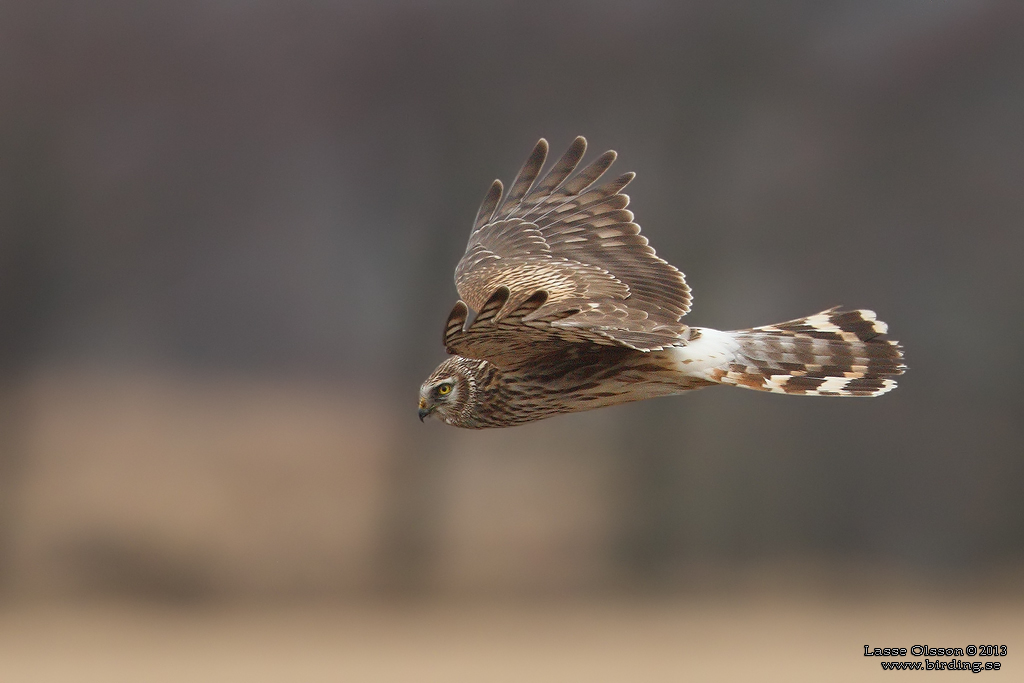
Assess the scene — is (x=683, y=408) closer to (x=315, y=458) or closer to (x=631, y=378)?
(x=315, y=458)

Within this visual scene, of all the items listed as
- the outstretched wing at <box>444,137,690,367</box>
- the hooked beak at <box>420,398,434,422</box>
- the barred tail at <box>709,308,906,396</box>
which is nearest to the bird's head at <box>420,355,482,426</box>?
the hooked beak at <box>420,398,434,422</box>

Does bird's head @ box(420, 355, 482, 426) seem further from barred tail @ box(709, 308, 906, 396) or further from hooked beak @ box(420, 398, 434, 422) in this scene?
barred tail @ box(709, 308, 906, 396)

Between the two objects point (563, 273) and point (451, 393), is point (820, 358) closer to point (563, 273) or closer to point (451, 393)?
point (563, 273)

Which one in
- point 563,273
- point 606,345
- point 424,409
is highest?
point 563,273

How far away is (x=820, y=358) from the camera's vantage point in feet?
6.88

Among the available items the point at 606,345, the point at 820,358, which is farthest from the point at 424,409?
the point at 820,358

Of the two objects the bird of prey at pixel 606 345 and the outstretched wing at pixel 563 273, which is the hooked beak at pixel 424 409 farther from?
the outstretched wing at pixel 563 273

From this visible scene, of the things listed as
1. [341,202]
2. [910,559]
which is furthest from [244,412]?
[910,559]

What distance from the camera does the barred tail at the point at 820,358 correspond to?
75.9 inches

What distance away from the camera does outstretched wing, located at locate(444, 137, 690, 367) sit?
1.66 meters

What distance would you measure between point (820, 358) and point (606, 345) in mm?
539

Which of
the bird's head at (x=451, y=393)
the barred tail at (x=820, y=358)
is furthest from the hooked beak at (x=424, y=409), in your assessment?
the barred tail at (x=820, y=358)

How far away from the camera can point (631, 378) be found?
6.41 feet

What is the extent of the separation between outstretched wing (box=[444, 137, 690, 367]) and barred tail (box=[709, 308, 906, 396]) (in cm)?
16
